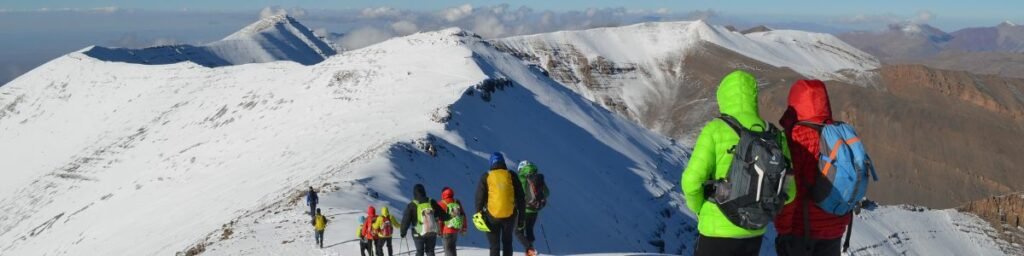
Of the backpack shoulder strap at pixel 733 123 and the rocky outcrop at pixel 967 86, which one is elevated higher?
the backpack shoulder strap at pixel 733 123

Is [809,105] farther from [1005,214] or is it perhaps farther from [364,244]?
[1005,214]

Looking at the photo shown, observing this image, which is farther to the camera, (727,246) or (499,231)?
(499,231)

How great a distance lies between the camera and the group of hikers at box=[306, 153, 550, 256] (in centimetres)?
1140

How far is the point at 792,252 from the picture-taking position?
723cm

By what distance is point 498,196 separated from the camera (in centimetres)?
1138

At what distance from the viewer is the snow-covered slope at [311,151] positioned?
119ft

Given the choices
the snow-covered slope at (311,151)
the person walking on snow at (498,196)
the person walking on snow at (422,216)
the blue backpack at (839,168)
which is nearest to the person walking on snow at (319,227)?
the snow-covered slope at (311,151)

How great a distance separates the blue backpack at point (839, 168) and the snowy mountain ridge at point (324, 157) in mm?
14094

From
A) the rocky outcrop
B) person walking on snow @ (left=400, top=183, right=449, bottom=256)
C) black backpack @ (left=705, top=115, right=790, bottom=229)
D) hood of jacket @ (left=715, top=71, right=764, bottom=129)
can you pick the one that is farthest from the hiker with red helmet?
the rocky outcrop

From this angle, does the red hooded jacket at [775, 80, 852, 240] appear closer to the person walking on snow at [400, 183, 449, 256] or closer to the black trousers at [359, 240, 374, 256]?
the person walking on snow at [400, 183, 449, 256]

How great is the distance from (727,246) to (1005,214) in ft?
284

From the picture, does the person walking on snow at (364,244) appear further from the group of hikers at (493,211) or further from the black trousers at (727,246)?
the black trousers at (727,246)

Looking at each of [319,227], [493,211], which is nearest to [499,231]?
[493,211]

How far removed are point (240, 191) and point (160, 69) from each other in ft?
265
